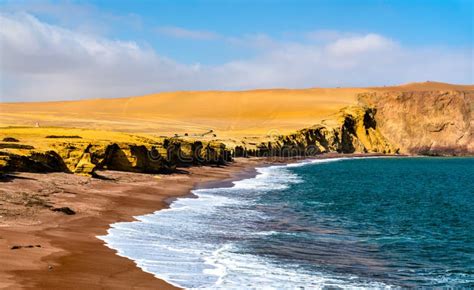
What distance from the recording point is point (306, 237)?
29688 millimetres

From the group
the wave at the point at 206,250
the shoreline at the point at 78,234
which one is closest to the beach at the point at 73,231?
the shoreline at the point at 78,234

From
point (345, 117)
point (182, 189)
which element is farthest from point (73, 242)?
point (345, 117)

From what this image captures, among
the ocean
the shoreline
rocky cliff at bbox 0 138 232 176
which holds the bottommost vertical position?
the ocean

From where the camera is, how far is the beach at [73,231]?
17.2 m

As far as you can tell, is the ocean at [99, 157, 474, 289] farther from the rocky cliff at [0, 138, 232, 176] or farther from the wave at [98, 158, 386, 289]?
the rocky cliff at [0, 138, 232, 176]

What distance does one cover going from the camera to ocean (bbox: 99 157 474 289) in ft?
67.3

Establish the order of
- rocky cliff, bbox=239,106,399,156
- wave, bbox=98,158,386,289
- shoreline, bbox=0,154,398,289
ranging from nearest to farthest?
shoreline, bbox=0,154,398,289, wave, bbox=98,158,386,289, rocky cliff, bbox=239,106,399,156

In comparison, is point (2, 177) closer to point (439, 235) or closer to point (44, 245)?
point (44, 245)

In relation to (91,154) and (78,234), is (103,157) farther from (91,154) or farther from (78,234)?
(78,234)

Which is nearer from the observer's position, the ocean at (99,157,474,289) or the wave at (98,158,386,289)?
the wave at (98,158,386,289)

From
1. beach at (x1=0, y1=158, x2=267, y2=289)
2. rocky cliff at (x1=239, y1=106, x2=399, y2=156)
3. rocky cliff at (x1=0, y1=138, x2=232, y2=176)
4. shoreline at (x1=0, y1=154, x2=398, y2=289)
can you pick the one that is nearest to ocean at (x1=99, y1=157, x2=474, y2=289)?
shoreline at (x1=0, y1=154, x2=398, y2=289)

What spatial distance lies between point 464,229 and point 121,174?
30288mm

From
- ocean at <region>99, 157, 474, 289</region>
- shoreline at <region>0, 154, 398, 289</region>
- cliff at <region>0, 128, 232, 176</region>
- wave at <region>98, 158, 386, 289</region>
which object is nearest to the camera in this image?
shoreline at <region>0, 154, 398, 289</region>

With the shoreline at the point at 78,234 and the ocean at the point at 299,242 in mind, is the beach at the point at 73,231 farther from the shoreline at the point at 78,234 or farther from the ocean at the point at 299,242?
the ocean at the point at 299,242
